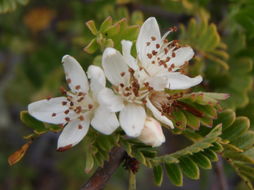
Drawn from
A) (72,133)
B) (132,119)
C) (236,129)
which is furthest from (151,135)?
(236,129)

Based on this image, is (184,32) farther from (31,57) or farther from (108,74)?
(31,57)

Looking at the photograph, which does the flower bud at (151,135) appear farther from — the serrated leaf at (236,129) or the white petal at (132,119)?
the serrated leaf at (236,129)

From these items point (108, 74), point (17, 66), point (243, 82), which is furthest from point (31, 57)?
point (108, 74)

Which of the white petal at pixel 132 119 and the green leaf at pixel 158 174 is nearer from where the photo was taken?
the white petal at pixel 132 119

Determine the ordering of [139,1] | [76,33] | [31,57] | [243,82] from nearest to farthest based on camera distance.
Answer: [243,82] < [139,1] < [31,57] < [76,33]

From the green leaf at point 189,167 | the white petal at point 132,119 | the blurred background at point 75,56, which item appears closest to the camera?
the white petal at point 132,119

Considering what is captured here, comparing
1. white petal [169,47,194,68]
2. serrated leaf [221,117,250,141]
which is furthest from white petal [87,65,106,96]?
serrated leaf [221,117,250,141]

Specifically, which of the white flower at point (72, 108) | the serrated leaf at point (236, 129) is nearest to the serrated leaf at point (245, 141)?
the serrated leaf at point (236, 129)
